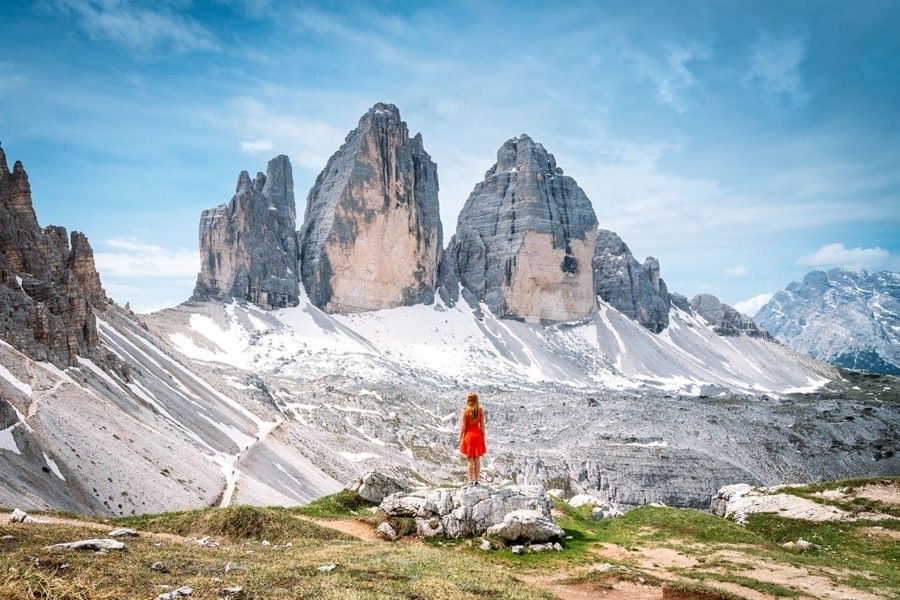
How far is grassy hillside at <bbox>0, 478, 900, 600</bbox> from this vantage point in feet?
29.1

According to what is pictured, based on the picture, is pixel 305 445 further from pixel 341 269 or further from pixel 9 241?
pixel 341 269

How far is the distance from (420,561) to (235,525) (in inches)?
207

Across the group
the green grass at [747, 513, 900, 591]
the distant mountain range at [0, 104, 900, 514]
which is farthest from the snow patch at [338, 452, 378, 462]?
the green grass at [747, 513, 900, 591]

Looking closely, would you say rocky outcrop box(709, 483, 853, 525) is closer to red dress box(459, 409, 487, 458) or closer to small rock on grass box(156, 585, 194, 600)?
red dress box(459, 409, 487, 458)

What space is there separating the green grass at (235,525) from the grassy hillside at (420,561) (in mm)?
35

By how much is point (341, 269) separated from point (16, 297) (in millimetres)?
120007

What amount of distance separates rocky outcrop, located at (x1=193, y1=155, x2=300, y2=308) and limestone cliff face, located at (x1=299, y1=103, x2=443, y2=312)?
8026mm

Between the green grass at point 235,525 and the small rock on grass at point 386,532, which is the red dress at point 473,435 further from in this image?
the green grass at point 235,525

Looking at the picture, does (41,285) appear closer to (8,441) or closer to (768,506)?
(8,441)

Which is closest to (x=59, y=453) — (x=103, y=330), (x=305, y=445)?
(x=103, y=330)

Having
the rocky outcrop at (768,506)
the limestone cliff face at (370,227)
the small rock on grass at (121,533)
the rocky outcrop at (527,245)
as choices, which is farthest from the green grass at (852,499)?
the rocky outcrop at (527,245)

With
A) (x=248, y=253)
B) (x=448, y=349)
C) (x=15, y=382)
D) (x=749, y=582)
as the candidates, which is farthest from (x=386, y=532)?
(x=248, y=253)

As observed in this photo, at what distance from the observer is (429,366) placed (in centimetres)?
14025

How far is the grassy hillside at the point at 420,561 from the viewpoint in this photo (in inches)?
350
